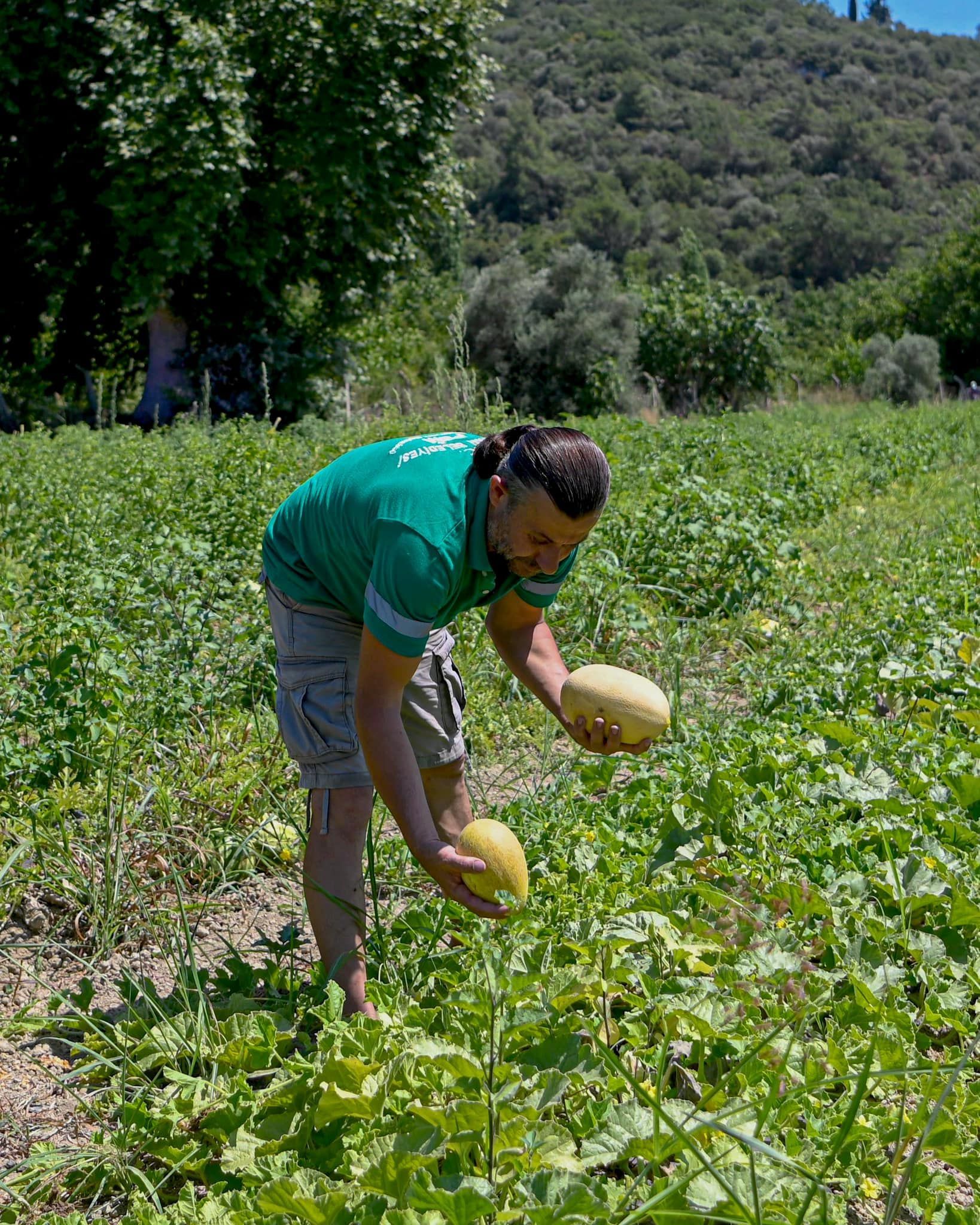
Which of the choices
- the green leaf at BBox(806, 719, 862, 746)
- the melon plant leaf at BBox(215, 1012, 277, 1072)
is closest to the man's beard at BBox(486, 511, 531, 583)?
the melon plant leaf at BBox(215, 1012, 277, 1072)

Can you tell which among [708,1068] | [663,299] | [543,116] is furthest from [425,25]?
[543,116]

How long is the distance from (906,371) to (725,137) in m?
51.9

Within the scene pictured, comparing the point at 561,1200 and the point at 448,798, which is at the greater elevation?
the point at 561,1200

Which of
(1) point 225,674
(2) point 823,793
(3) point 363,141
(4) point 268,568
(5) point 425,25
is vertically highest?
(5) point 425,25

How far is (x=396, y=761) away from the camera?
7.46ft

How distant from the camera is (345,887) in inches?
104

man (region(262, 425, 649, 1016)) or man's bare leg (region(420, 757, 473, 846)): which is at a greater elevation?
man (region(262, 425, 649, 1016))

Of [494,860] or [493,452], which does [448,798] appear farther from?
[493,452]

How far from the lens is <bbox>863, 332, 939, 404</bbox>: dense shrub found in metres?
24.4

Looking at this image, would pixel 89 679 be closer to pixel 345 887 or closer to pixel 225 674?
pixel 225 674

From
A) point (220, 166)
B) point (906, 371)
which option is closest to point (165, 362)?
point (220, 166)

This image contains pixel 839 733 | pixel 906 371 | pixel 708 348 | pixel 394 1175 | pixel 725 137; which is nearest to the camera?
pixel 394 1175

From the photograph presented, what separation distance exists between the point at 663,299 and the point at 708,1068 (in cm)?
2213

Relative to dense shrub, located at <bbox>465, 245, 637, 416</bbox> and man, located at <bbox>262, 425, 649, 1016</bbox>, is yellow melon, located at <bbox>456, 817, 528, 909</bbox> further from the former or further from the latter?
dense shrub, located at <bbox>465, 245, 637, 416</bbox>
